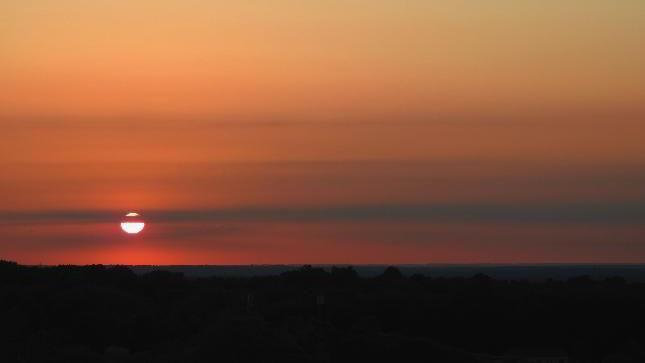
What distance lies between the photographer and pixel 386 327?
6425cm

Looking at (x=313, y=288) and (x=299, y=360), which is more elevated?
(x=313, y=288)

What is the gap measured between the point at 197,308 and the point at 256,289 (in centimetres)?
1640

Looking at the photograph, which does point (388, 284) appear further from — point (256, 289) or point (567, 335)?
point (567, 335)

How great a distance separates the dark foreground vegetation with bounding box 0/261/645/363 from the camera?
4488 cm

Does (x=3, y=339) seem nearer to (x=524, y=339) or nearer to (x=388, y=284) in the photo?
(x=524, y=339)

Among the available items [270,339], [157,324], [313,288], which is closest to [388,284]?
[313,288]

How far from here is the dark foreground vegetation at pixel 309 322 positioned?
4488cm

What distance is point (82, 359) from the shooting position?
4475 centimetres

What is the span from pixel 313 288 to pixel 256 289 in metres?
3.77

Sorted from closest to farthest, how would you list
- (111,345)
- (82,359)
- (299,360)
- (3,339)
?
1. (299,360)
2. (82,359)
3. (3,339)
4. (111,345)

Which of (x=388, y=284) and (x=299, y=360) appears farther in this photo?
(x=388, y=284)

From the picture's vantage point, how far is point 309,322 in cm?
5566

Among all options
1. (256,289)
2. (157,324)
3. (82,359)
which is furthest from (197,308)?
(82,359)

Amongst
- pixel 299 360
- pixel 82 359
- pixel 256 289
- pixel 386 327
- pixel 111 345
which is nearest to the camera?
pixel 299 360
